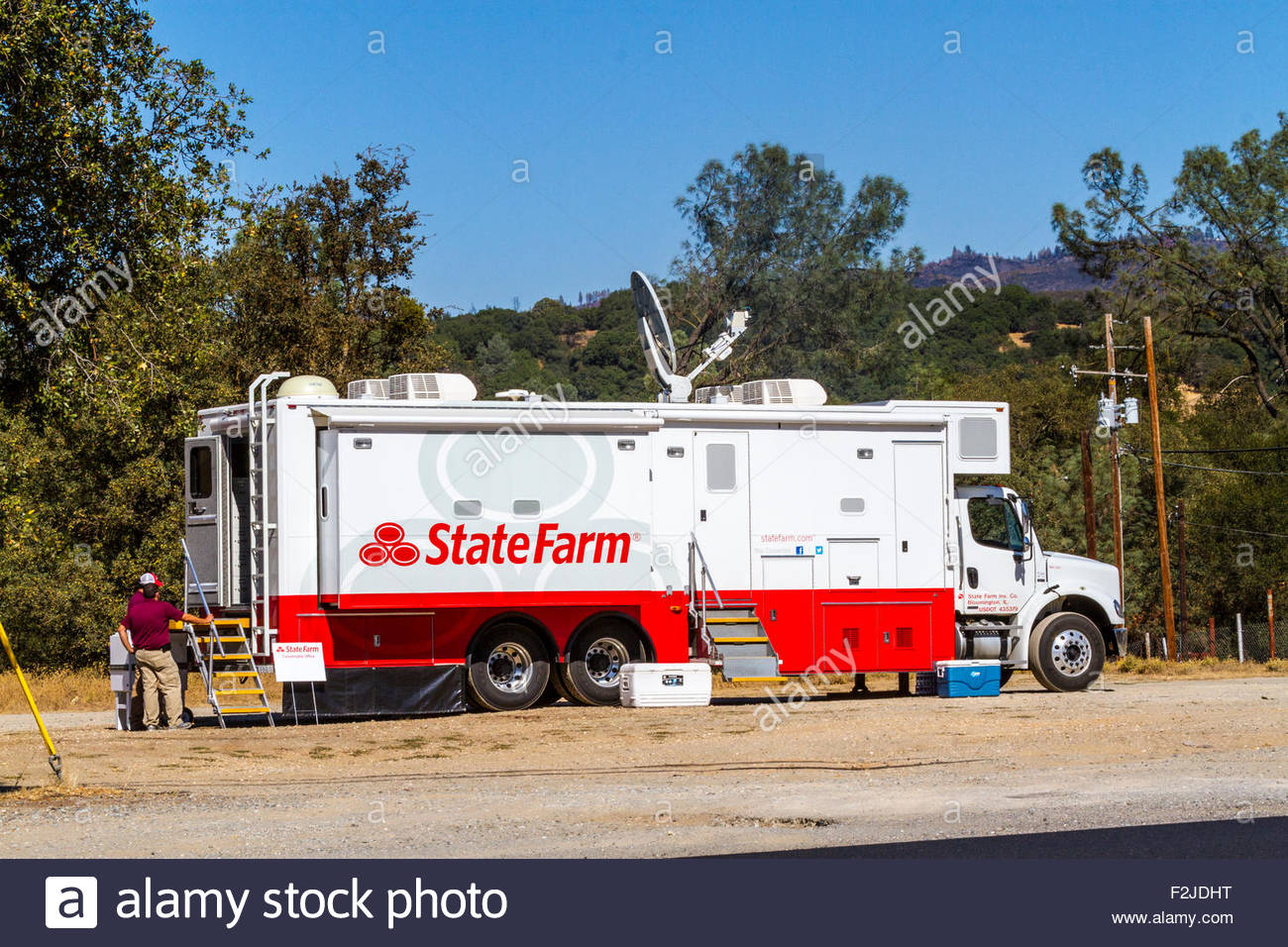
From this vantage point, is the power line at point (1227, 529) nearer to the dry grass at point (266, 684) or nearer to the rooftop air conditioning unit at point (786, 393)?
the dry grass at point (266, 684)

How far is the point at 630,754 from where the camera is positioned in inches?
541

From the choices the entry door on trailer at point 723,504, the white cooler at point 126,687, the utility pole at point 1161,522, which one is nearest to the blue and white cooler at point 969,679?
the entry door on trailer at point 723,504

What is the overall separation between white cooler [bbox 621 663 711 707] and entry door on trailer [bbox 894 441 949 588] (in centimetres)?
298

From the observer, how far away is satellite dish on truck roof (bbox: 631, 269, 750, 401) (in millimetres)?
19844

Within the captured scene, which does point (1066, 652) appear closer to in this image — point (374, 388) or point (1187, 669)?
point (1187, 669)

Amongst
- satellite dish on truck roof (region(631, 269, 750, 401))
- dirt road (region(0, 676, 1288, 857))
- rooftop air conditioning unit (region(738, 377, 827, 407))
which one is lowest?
dirt road (region(0, 676, 1288, 857))

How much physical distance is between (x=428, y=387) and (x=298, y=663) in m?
3.50

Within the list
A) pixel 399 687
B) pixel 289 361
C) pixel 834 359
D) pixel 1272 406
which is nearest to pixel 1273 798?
pixel 399 687

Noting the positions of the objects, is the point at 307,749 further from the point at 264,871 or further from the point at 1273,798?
the point at 1273,798

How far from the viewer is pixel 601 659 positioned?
723 inches

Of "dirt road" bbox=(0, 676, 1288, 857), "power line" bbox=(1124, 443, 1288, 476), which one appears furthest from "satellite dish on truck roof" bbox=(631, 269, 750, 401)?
"power line" bbox=(1124, 443, 1288, 476)

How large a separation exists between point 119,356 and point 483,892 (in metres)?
14.0

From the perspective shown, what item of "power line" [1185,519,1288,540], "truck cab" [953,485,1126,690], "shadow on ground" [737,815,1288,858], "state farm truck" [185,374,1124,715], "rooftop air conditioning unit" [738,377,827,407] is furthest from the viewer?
"power line" [1185,519,1288,540]

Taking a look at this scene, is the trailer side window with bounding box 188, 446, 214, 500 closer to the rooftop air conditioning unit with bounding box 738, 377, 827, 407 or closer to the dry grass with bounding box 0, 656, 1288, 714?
the dry grass with bounding box 0, 656, 1288, 714
